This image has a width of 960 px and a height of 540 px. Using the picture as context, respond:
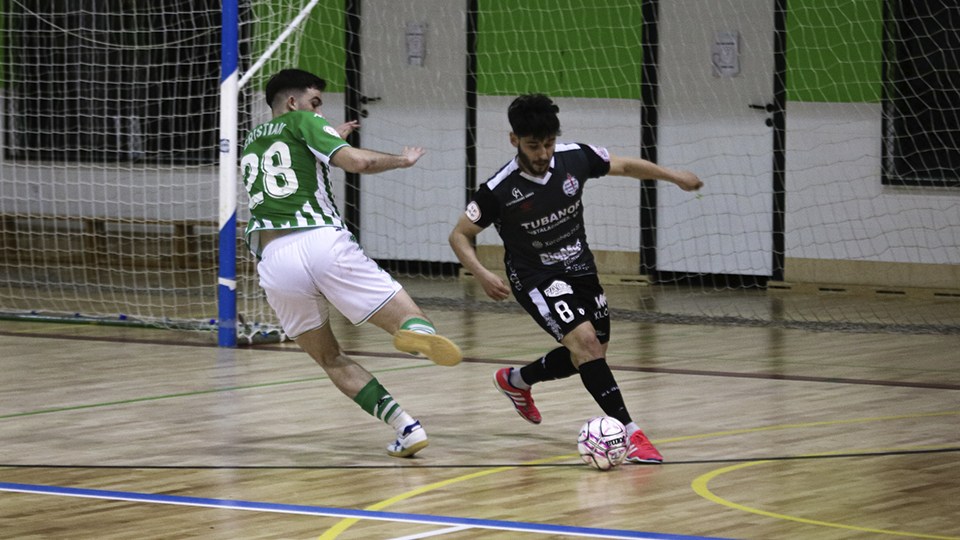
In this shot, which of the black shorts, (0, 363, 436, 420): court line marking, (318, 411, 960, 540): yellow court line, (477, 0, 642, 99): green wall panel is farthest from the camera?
(477, 0, 642, 99): green wall panel

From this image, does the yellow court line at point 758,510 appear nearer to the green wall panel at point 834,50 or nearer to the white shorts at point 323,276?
the white shorts at point 323,276

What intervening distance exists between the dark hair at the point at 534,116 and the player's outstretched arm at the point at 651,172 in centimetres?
37

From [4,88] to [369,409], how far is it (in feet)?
30.3

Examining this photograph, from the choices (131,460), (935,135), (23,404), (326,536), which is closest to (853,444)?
(326,536)

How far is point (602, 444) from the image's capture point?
5156mm

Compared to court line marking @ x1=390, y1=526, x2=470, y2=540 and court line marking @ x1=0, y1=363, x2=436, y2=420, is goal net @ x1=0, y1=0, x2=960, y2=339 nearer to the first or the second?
court line marking @ x1=0, y1=363, x2=436, y2=420

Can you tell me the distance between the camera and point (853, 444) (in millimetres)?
5699

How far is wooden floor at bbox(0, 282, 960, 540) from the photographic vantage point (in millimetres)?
4363

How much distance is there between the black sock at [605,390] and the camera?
5.40m

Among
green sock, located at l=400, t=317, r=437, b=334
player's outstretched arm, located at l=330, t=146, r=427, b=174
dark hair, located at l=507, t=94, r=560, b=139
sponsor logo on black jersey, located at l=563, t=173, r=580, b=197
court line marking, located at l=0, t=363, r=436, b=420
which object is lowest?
court line marking, located at l=0, t=363, r=436, b=420

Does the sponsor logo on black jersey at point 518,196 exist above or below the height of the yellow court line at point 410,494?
above

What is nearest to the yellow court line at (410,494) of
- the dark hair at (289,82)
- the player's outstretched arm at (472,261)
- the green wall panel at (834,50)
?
the player's outstretched arm at (472,261)

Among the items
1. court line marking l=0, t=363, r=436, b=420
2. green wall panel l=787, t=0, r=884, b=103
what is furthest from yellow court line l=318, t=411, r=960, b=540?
green wall panel l=787, t=0, r=884, b=103

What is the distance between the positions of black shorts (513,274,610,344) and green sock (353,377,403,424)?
26.4 inches
